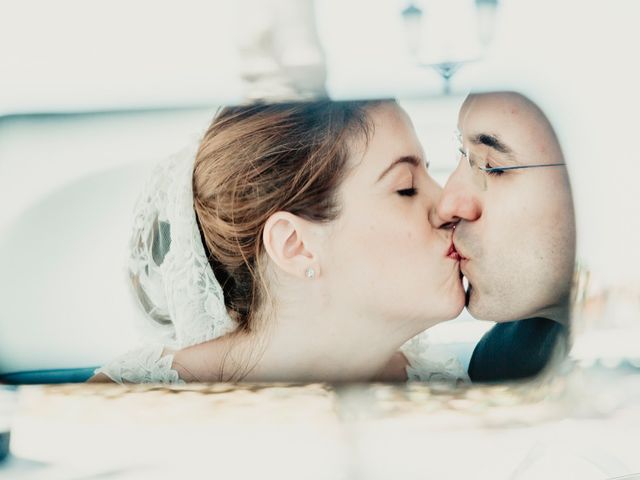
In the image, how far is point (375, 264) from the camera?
1457mm

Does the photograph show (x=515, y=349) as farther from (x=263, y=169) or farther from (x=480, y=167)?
(x=263, y=169)

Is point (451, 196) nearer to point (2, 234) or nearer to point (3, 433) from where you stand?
point (2, 234)

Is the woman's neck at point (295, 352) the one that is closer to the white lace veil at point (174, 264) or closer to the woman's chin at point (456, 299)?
the white lace veil at point (174, 264)

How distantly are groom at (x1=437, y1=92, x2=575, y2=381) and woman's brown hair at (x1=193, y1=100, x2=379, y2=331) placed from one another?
0.23 m

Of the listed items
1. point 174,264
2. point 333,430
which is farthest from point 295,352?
point 174,264

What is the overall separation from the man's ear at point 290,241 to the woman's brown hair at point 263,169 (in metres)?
0.01

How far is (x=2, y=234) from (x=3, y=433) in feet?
1.42

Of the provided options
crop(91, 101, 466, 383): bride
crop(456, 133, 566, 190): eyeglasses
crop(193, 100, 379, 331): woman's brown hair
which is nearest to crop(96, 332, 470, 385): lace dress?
crop(91, 101, 466, 383): bride

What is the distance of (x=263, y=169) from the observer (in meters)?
1.45

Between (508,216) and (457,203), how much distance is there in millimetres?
111

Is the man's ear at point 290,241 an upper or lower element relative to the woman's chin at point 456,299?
upper

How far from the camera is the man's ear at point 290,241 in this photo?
57.3 inches

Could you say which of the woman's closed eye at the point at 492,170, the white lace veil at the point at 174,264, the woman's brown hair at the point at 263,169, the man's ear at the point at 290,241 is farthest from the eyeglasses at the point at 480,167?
the white lace veil at the point at 174,264

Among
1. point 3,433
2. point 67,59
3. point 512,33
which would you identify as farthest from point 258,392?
point 512,33
